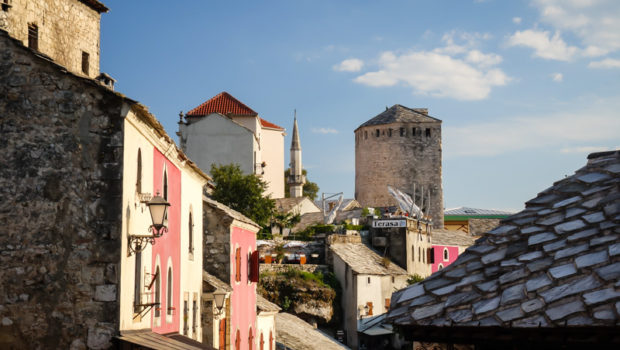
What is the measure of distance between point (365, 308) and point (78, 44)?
2738 cm

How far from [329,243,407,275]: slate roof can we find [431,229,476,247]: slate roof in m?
13.0

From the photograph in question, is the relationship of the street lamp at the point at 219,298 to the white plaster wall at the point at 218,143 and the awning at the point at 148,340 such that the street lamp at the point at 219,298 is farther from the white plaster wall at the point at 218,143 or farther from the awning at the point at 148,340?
the white plaster wall at the point at 218,143

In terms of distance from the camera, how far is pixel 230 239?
84.1 ft

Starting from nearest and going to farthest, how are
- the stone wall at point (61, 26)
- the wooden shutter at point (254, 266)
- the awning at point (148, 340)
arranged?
the awning at point (148, 340), the stone wall at point (61, 26), the wooden shutter at point (254, 266)

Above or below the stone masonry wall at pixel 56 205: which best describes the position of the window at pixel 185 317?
below

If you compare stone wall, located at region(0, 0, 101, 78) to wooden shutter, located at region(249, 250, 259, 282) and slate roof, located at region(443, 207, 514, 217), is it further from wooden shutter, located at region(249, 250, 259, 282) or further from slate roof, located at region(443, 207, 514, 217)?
slate roof, located at region(443, 207, 514, 217)

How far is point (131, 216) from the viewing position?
46.6 feet

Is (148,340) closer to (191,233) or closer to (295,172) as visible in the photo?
(191,233)

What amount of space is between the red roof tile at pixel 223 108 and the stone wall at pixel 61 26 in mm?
39454

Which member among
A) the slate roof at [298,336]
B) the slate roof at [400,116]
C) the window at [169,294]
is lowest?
the slate roof at [298,336]

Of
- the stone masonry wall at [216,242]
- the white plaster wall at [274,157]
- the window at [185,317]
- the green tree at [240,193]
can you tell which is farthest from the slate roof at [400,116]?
the window at [185,317]

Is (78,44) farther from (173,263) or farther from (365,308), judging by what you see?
(365,308)

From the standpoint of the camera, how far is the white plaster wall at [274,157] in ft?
244

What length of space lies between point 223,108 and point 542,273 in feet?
196
